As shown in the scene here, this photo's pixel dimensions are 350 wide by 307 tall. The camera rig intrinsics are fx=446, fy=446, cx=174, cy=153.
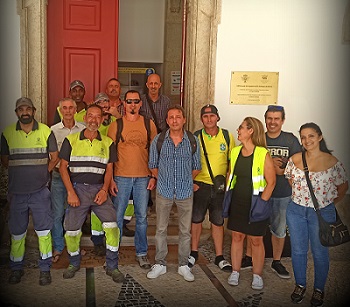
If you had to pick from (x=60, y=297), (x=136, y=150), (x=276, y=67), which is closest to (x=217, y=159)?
(x=136, y=150)

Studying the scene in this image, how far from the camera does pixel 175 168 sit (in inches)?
178

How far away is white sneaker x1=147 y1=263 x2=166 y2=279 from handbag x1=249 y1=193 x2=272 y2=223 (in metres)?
1.09

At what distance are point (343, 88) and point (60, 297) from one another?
13.7 feet

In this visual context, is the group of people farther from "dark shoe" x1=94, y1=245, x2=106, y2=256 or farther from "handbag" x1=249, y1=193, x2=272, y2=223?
"dark shoe" x1=94, y1=245, x2=106, y2=256

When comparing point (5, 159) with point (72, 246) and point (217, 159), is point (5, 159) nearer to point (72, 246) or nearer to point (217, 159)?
point (72, 246)

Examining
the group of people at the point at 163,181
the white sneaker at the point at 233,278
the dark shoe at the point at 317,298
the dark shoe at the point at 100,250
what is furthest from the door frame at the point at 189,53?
the dark shoe at the point at 317,298

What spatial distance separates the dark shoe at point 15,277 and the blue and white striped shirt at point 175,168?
5.26ft

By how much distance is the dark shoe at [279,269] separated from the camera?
480 cm

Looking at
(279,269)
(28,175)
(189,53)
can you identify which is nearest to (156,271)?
(279,269)

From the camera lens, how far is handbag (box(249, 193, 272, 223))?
428cm

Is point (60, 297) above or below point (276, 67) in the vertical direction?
below

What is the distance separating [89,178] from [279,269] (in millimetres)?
2270

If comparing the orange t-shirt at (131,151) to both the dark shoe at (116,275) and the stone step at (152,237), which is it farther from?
the stone step at (152,237)

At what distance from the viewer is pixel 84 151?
14.3 ft
